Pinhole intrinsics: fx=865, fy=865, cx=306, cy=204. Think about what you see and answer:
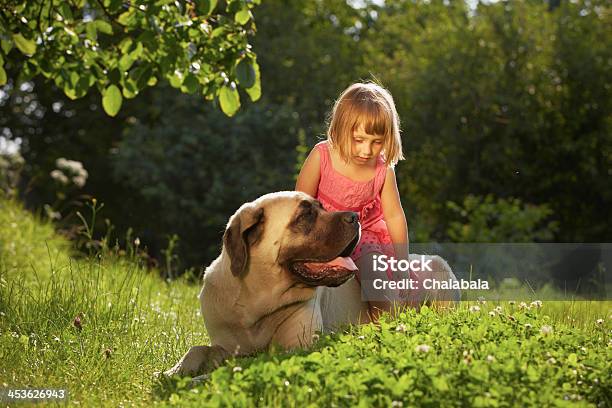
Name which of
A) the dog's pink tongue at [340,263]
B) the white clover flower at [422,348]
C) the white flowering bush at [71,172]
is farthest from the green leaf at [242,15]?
the white flowering bush at [71,172]

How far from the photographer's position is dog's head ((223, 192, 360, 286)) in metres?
4.52

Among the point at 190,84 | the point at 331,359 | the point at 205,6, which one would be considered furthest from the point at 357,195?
the point at 331,359

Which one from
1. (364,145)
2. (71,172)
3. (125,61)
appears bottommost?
(71,172)

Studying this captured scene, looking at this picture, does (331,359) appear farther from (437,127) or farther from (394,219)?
(437,127)

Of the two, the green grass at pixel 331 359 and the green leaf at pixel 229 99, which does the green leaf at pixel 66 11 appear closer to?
the green leaf at pixel 229 99

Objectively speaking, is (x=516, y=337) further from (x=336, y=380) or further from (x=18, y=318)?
(x=18, y=318)

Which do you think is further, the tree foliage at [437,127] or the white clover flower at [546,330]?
the tree foliage at [437,127]

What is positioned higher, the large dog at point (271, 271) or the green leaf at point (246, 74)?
the green leaf at point (246, 74)

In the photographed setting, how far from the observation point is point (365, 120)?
5348 mm

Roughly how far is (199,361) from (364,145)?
177cm

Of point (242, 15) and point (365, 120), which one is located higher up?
point (242, 15)

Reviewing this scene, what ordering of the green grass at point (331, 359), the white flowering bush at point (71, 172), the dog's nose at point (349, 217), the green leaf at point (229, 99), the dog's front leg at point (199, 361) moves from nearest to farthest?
the green grass at point (331, 359)
the dog's front leg at point (199, 361)
the dog's nose at point (349, 217)
the green leaf at point (229, 99)
the white flowering bush at point (71, 172)

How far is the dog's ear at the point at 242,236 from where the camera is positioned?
4.47 metres

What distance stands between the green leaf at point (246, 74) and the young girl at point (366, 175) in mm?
575
